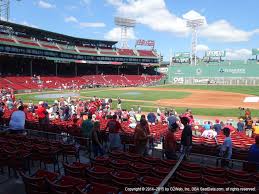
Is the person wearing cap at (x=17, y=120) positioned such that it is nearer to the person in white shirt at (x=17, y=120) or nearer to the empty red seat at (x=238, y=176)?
the person in white shirt at (x=17, y=120)

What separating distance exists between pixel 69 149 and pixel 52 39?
75.6 meters

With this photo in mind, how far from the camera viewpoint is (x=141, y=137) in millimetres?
10469

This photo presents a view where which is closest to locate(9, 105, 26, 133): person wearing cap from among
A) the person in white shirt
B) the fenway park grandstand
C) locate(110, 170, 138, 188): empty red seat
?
the person in white shirt

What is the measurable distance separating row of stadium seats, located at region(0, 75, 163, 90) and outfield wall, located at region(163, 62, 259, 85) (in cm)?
644

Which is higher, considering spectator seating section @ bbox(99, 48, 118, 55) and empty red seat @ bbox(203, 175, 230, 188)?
spectator seating section @ bbox(99, 48, 118, 55)

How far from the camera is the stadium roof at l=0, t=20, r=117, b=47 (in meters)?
66.8

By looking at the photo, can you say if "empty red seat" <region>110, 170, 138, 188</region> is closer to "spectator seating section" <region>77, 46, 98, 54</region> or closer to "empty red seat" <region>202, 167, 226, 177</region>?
"empty red seat" <region>202, 167, 226, 177</region>

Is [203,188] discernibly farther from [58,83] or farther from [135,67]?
[135,67]

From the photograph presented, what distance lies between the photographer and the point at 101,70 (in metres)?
93.6

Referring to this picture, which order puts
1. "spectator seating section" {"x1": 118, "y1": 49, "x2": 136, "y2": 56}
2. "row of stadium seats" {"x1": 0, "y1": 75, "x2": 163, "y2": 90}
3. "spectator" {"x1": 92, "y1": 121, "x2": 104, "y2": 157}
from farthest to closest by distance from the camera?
1. "spectator seating section" {"x1": 118, "y1": 49, "x2": 136, "y2": 56}
2. "row of stadium seats" {"x1": 0, "y1": 75, "x2": 163, "y2": 90}
3. "spectator" {"x1": 92, "y1": 121, "x2": 104, "y2": 157}

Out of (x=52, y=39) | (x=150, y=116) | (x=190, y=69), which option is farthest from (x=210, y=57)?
(x=150, y=116)

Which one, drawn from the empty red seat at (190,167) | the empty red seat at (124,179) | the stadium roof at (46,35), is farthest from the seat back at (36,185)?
the stadium roof at (46,35)

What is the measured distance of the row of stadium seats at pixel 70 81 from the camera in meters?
59.7

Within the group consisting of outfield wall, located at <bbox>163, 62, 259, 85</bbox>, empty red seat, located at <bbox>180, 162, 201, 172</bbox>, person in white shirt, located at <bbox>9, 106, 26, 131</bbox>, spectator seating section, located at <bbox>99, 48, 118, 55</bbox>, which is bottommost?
empty red seat, located at <bbox>180, 162, 201, 172</bbox>
